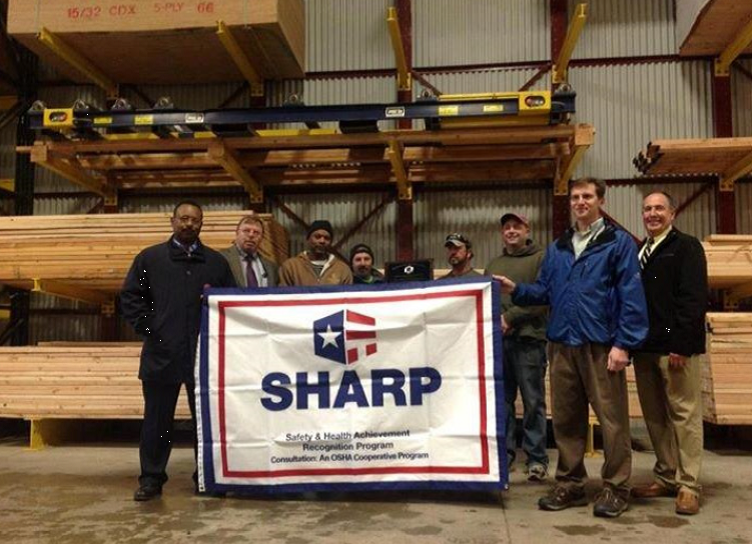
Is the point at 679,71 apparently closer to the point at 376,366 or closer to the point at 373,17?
the point at 373,17

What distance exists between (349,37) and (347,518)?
6.79 m

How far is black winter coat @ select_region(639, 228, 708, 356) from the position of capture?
154 inches

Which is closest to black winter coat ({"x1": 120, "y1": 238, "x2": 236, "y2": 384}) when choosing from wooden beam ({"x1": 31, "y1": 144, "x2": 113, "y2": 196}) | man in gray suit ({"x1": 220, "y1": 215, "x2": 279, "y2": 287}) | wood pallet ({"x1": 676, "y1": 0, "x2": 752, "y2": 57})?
man in gray suit ({"x1": 220, "y1": 215, "x2": 279, "y2": 287})

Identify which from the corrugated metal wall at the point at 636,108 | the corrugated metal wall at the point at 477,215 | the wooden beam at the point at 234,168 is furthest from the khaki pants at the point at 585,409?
the corrugated metal wall at the point at 636,108

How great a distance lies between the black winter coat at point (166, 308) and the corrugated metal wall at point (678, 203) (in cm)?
567

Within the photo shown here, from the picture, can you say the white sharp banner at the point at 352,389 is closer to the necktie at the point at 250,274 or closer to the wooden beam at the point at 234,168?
the necktie at the point at 250,274

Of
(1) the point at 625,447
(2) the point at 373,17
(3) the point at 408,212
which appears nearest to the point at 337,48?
(2) the point at 373,17

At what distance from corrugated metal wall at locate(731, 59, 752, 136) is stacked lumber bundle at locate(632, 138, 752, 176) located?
0.75 m

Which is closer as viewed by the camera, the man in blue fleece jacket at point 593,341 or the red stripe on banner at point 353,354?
the man in blue fleece jacket at point 593,341

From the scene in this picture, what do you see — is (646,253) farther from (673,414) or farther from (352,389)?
(352,389)

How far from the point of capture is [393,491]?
14.2 feet

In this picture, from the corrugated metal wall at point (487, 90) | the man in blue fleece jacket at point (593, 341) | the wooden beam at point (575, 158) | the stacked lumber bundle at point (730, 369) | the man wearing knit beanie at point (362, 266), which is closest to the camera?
the man in blue fleece jacket at point (593, 341)

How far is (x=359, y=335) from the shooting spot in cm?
418

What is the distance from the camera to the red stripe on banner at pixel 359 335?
418 centimetres
